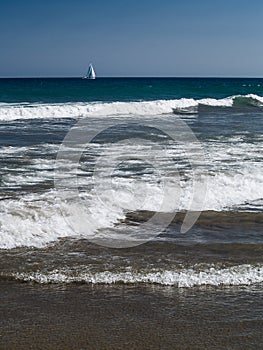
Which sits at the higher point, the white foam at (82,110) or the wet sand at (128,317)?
the white foam at (82,110)

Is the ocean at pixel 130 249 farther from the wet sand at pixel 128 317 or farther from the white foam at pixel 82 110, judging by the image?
the white foam at pixel 82 110

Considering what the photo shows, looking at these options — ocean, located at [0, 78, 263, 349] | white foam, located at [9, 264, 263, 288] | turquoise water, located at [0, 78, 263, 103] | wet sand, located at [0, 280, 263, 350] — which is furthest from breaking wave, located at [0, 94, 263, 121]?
wet sand, located at [0, 280, 263, 350]

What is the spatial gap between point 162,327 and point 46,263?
1.95 metres

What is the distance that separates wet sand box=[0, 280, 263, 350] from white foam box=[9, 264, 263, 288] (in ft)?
0.41

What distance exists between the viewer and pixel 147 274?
18.2ft

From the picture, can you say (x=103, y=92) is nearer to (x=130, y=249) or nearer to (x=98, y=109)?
(x=98, y=109)

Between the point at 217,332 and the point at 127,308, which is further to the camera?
the point at 127,308

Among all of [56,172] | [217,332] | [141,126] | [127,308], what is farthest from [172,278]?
[141,126]

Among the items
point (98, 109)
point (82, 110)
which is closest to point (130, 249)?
point (82, 110)

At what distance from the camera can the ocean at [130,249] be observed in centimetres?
429

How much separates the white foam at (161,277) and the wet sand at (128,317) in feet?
0.41

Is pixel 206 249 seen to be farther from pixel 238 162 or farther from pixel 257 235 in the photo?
pixel 238 162

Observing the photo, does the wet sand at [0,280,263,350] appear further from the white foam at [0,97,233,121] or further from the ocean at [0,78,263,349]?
the white foam at [0,97,233,121]

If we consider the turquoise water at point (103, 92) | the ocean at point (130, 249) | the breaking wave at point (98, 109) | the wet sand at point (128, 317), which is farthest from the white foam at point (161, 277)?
the turquoise water at point (103, 92)
